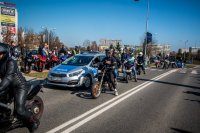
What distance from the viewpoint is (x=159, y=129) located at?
5.66 meters

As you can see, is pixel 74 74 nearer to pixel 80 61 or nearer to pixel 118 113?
pixel 80 61

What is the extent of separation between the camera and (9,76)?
4461 mm

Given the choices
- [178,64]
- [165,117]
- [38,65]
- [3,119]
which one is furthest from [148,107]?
[178,64]

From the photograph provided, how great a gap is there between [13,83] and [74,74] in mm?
5569

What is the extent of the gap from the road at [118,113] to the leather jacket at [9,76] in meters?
1.11

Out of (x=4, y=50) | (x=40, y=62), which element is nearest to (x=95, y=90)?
(x=4, y=50)

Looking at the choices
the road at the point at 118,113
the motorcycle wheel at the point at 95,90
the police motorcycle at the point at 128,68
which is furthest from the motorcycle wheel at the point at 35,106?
the police motorcycle at the point at 128,68

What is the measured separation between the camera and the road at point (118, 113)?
5.59m

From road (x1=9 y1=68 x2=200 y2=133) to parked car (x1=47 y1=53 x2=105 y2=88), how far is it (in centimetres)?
43

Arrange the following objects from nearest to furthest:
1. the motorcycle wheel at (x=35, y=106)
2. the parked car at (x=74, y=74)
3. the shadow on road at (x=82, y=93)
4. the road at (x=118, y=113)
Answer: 1. the motorcycle wheel at (x=35, y=106)
2. the road at (x=118, y=113)
3. the shadow on road at (x=82, y=93)
4. the parked car at (x=74, y=74)

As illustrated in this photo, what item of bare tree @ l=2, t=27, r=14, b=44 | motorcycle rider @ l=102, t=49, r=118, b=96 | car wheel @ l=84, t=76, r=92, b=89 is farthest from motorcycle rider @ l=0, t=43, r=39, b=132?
bare tree @ l=2, t=27, r=14, b=44

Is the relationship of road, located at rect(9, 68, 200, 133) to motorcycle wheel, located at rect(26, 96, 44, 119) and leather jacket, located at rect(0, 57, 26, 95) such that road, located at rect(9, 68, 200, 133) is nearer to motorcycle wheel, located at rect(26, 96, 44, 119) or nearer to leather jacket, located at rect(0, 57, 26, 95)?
motorcycle wheel, located at rect(26, 96, 44, 119)

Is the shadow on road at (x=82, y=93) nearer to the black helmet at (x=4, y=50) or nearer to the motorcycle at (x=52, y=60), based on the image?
the black helmet at (x=4, y=50)

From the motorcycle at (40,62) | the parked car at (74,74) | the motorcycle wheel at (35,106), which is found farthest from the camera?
the motorcycle at (40,62)
